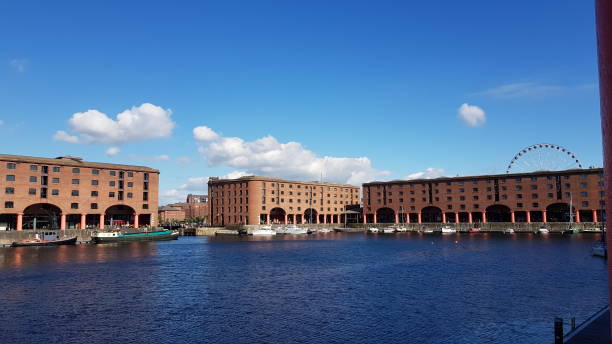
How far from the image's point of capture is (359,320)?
3006cm

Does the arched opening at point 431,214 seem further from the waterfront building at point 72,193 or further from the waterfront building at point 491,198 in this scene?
the waterfront building at point 72,193

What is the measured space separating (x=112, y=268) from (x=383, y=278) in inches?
1335

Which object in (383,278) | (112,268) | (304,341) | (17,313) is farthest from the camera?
(112,268)

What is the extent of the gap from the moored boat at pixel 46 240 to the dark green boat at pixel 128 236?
209 inches

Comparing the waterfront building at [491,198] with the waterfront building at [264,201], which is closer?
the waterfront building at [491,198]

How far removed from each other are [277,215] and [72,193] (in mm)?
83699

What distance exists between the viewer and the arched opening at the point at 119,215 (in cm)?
13075

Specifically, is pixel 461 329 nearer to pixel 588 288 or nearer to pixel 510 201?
pixel 588 288

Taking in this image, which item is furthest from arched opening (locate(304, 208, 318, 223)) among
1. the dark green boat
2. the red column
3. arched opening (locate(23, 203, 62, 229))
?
the red column

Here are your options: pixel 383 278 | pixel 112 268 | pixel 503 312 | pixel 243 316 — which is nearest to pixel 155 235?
pixel 112 268

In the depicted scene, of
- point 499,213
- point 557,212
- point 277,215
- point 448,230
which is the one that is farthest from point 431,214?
point 277,215

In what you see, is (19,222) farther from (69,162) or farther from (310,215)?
(310,215)

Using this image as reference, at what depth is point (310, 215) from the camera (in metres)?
192

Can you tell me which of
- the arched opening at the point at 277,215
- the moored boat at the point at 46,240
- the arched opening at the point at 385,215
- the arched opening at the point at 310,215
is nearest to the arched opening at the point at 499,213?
the arched opening at the point at 385,215
